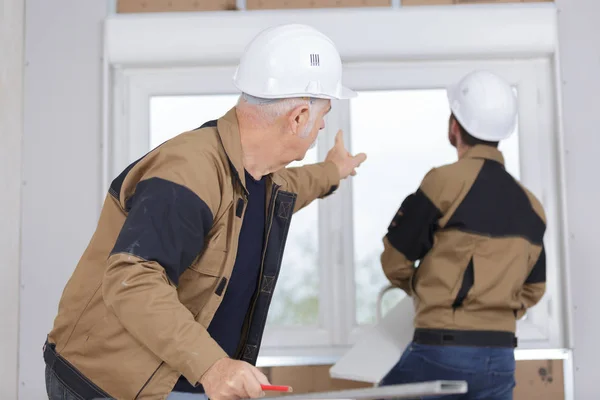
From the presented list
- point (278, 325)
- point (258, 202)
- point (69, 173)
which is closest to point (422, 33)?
point (278, 325)

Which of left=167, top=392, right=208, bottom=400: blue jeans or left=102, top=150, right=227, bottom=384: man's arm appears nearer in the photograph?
left=102, top=150, right=227, bottom=384: man's arm

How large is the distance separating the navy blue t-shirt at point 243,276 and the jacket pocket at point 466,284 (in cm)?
92

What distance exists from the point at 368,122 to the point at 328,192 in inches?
45.3

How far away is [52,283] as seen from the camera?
10.3ft

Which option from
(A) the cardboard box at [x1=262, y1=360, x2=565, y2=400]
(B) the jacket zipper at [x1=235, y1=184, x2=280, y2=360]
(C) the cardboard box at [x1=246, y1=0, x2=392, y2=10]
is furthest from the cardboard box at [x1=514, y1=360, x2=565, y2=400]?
(B) the jacket zipper at [x1=235, y1=184, x2=280, y2=360]

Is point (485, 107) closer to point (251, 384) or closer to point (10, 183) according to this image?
point (251, 384)

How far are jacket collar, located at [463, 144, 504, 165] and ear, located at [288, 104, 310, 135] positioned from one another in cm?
102

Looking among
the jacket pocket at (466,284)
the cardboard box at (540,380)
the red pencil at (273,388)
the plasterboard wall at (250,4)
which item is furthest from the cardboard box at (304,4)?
the red pencil at (273,388)

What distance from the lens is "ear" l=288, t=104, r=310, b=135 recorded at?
155 centimetres

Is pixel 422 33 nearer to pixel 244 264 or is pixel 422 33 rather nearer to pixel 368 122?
pixel 368 122

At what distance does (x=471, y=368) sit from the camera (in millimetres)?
2268

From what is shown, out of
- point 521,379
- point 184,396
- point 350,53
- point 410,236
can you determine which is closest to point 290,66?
point 184,396

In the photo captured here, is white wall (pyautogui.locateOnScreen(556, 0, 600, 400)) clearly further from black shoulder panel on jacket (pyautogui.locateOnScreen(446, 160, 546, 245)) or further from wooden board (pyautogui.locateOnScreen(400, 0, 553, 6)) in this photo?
black shoulder panel on jacket (pyautogui.locateOnScreen(446, 160, 546, 245))

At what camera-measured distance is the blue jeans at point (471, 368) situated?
2270 millimetres
